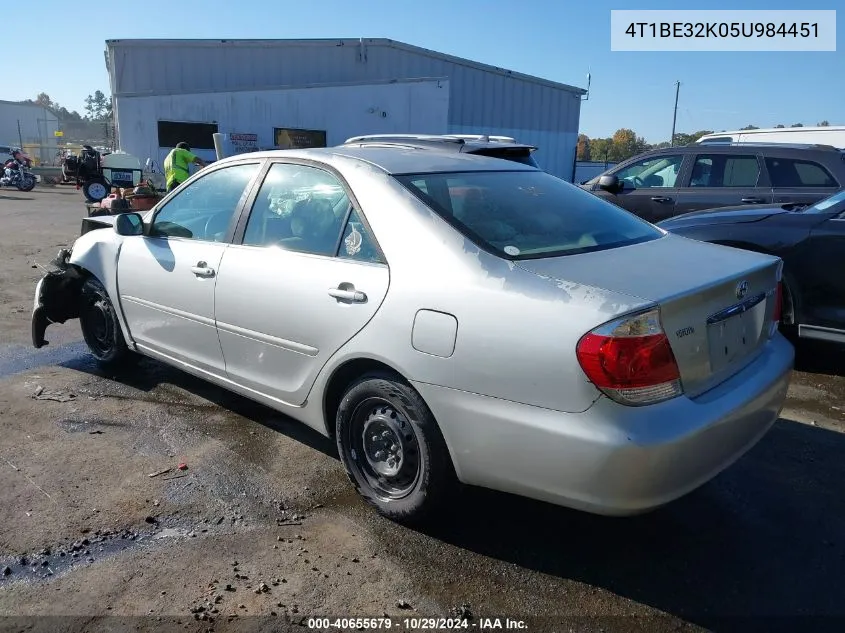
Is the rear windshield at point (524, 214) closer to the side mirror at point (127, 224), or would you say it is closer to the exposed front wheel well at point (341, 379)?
the exposed front wheel well at point (341, 379)

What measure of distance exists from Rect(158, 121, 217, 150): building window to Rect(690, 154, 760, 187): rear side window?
18621 mm

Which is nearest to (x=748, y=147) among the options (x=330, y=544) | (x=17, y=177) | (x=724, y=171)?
(x=724, y=171)

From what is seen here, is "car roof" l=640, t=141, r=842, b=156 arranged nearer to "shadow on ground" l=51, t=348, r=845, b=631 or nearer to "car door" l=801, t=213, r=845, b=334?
"car door" l=801, t=213, r=845, b=334

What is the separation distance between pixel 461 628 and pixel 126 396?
9.98 ft

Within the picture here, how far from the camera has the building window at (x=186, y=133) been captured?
890 inches

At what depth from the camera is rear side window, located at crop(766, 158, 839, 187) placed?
269 inches

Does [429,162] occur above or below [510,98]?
below

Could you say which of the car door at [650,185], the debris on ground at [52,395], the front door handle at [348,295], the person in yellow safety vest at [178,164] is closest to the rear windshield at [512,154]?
the car door at [650,185]

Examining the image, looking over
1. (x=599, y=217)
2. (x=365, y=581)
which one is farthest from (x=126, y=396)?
(x=599, y=217)

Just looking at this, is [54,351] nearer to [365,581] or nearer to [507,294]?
[365,581]

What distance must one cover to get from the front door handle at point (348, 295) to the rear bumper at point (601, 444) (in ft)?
1.57

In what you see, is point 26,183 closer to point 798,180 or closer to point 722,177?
point 722,177

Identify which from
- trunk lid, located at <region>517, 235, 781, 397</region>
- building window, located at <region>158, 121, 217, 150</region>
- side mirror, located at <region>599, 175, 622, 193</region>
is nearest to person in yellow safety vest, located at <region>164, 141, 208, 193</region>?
side mirror, located at <region>599, 175, 622, 193</region>

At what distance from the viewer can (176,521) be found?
3.04 meters
